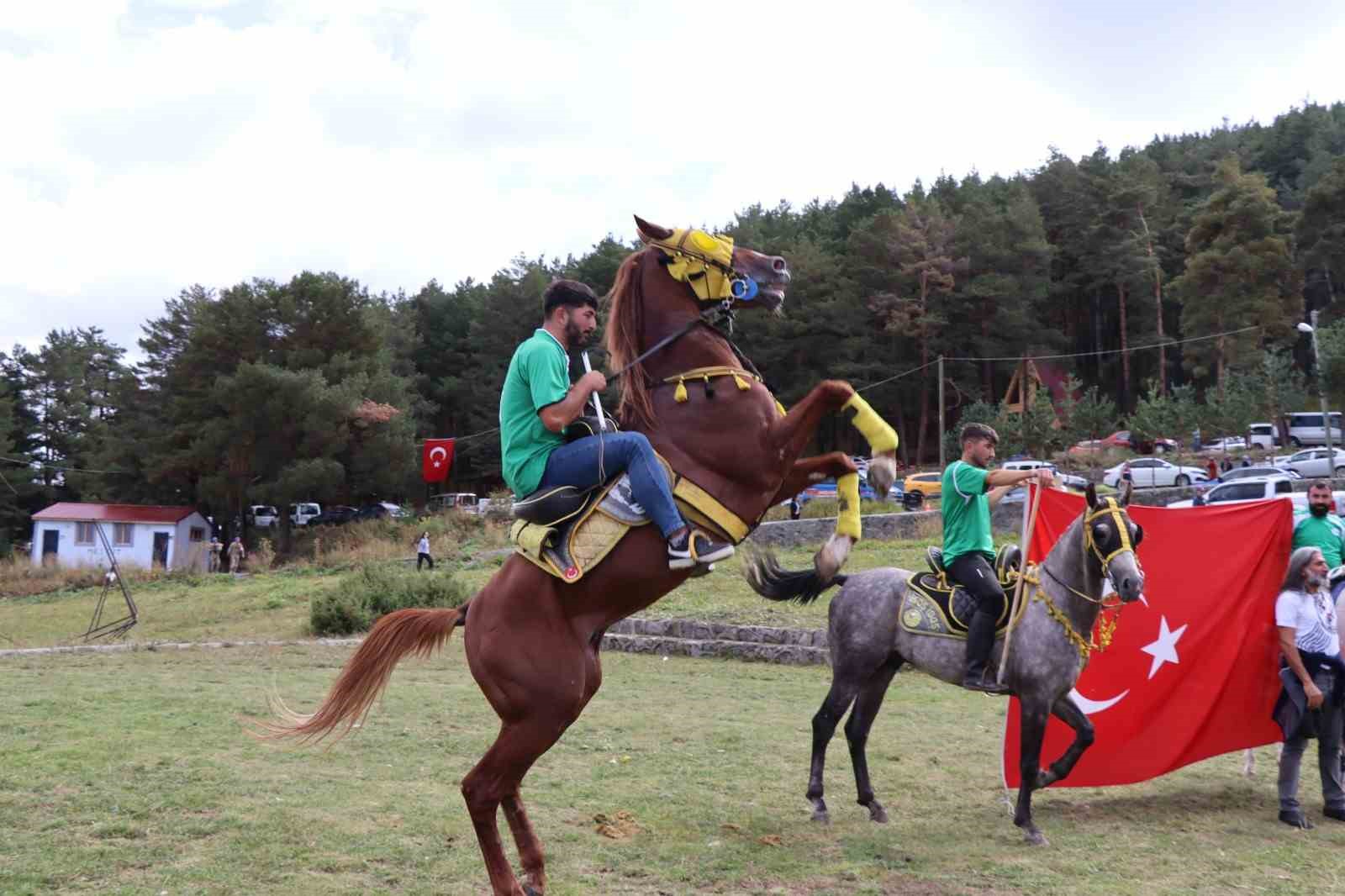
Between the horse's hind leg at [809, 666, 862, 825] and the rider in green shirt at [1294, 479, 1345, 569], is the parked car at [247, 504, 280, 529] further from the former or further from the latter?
the rider in green shirt at [1294, 479, 1345, 569]

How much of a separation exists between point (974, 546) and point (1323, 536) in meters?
3.30

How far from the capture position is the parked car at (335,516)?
5653cm

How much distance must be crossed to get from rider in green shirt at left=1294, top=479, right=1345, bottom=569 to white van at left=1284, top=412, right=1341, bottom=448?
158ft

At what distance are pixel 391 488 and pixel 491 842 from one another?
47833mm

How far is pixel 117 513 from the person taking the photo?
51.7 meters

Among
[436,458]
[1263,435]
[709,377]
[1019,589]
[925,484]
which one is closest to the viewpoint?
[709,377]

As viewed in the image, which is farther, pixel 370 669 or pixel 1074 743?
pixel 1074 743

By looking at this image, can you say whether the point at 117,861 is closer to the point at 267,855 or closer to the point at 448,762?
the point at 267,855

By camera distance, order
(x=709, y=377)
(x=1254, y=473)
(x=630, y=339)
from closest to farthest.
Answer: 1. (x=709, y=377)
2. (x=630, y=339)
3. (x=1254, y=473)

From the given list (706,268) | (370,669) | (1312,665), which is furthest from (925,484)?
(706,268)

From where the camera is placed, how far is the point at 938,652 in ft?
29.0

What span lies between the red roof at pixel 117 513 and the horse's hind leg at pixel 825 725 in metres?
49.2

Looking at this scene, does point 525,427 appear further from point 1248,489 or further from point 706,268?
point 1248,489

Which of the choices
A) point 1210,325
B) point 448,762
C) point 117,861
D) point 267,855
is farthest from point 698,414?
point 1210,325
